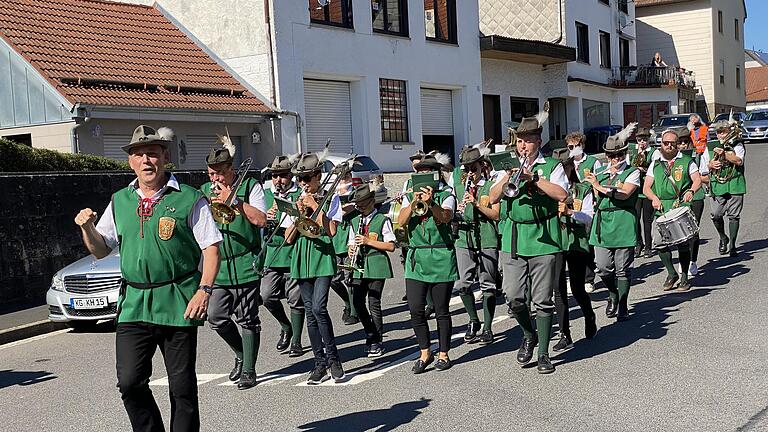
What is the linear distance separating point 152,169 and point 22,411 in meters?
3.41

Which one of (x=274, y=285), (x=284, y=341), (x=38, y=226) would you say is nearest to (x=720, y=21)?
(x=38, y=226)

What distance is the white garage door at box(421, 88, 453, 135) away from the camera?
100 ft

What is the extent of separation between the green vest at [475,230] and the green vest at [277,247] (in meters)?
1.80

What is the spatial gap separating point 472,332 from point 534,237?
6.14ft

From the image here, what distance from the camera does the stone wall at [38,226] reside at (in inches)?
535

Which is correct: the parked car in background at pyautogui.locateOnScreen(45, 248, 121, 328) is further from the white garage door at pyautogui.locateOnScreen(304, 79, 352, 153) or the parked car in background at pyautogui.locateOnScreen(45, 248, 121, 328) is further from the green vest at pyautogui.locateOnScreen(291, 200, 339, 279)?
the white garage door at pyautogui.locateOnScreen(304, 79, 352, 153)

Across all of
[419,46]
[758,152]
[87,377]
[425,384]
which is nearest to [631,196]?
[425,384]

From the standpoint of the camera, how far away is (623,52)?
160 feet

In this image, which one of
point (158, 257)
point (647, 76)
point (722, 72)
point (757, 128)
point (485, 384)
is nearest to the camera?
point (158, 257)

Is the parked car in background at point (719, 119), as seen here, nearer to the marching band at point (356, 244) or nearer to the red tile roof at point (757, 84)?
the marching band at point (356, 244)

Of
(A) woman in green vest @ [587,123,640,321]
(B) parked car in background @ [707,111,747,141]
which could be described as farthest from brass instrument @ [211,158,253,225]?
(B) parked car in background @ [707,111,747,141]

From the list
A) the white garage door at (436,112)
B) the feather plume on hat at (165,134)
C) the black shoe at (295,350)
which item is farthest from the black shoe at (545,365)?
the white garage door at (436,112)

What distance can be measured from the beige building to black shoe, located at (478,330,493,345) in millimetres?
50035

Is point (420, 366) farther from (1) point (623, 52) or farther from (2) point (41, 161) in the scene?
(1) point (623, 52)
